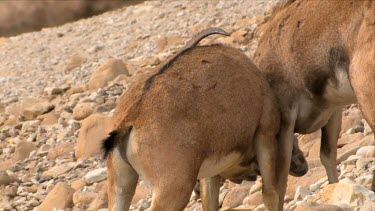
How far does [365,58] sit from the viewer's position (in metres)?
10.8

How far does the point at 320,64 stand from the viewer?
1161 centimetres

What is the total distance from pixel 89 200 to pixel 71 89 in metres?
4.93

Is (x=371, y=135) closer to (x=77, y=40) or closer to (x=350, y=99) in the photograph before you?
(x=350, y=99)

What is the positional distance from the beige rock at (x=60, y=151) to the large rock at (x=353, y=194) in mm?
6568

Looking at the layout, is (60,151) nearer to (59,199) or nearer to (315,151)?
(59,199)

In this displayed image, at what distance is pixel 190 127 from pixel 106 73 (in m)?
8.99

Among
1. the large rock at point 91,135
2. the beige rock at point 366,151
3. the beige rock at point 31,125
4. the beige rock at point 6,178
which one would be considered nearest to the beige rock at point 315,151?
the beige rock at point 366,151

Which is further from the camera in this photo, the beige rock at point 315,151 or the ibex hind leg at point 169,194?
the beige rock at point 315,151

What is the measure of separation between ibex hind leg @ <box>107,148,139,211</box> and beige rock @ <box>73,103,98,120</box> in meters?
7.28

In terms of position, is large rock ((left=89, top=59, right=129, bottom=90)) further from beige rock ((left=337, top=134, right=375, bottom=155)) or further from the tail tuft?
the tail tuft

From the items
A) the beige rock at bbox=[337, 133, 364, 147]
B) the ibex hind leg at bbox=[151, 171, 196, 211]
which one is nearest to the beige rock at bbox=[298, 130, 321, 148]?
the beige rock at bbox=[337, 133, 364, 147]

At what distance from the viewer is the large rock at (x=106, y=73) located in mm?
19344

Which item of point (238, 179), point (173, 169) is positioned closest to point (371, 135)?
point (238, 179)

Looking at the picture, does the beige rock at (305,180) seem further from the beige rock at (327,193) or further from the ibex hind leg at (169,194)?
the ibex hind leg at (169,194)
